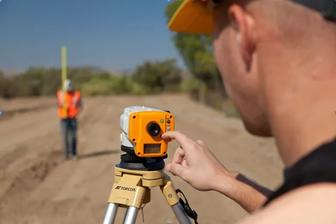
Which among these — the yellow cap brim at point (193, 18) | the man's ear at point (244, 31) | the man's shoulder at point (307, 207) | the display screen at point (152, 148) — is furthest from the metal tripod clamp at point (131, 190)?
the man's shoulder at point (307, 207)

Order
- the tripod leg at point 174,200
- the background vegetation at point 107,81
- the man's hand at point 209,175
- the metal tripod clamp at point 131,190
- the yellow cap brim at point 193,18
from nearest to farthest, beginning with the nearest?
1. the yellow cap brim at point 193,18
2. the man's hand at point 209,175
3. the metal tripod clamp at point 131,190
4. the tripod leg at point 174,200
5. the background vegetation at point 107,81

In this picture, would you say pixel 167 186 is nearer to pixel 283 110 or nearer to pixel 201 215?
pixel 283 110

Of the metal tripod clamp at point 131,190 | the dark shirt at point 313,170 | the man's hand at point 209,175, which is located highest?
the dark shirt at point 313,170

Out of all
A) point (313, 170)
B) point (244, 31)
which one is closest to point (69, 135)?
point (244, 31)

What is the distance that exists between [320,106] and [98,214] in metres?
6.75

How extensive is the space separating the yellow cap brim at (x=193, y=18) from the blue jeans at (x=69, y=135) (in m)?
11.8

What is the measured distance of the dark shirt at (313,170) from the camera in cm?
96

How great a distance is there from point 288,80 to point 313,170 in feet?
0.69

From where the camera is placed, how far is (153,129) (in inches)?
101

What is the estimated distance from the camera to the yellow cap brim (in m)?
1.37

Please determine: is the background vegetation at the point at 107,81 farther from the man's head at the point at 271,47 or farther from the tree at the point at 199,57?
the man's head at the point at 271,47

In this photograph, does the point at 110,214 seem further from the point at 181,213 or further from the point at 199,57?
the point at 199,57

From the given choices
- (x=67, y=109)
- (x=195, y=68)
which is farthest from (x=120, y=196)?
(x=195, y=68)

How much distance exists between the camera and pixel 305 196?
939 mm
